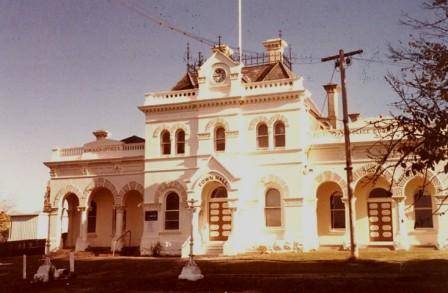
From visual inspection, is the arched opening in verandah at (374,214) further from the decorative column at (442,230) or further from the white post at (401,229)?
the decorative column at (442,230)

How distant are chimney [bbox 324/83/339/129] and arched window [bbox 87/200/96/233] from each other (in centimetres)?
1748

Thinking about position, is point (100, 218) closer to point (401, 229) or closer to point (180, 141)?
point (180, 141)

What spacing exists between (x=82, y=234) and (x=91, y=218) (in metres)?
2.04

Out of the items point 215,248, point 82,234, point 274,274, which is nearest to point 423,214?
point 215,248

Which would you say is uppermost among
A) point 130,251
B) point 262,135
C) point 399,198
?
point 262,135

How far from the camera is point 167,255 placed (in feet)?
103

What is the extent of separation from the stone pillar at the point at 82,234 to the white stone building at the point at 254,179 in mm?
98

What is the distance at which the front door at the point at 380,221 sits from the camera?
30.5 m

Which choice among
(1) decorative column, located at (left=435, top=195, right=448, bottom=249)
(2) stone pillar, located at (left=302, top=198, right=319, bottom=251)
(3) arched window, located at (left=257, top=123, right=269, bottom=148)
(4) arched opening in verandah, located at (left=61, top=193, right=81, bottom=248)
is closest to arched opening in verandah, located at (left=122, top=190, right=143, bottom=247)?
(4) arched opening in verandah, located at (left=61, top=193, right=81, bottom=248)

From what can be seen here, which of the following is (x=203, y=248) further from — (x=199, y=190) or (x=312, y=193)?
(x=312, y=193)

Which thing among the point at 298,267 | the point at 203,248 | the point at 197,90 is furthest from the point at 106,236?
the point at 298,267

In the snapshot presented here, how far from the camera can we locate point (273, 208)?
30.4m

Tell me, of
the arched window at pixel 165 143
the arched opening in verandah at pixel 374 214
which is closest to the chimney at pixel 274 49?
the arched window at pixel 165 143

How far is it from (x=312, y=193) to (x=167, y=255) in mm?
9096
